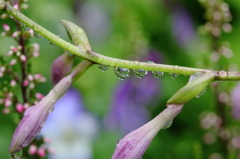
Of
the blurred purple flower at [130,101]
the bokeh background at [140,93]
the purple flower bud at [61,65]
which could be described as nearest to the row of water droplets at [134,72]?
the purple flower bud at [61,65]

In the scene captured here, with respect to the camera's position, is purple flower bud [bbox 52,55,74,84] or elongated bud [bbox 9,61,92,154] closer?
elongated bud [bbox 9,61,92,154]

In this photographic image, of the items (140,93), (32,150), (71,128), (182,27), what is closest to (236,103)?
(140,93)

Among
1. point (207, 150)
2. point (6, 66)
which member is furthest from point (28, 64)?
point (207, 150)

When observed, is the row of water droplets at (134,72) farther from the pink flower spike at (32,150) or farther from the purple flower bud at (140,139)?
the pink flower spike at (32,150)

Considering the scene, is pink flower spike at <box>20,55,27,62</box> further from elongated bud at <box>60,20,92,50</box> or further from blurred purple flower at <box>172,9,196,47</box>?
blurred purple flower at <box>172,9,196,47</box>

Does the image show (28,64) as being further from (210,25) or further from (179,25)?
(179,25)

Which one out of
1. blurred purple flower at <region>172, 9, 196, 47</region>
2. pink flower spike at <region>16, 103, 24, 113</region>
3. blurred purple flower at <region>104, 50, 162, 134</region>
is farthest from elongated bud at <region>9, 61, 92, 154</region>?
blurred purple flower at <region>172, 9, 196, 47</region>
